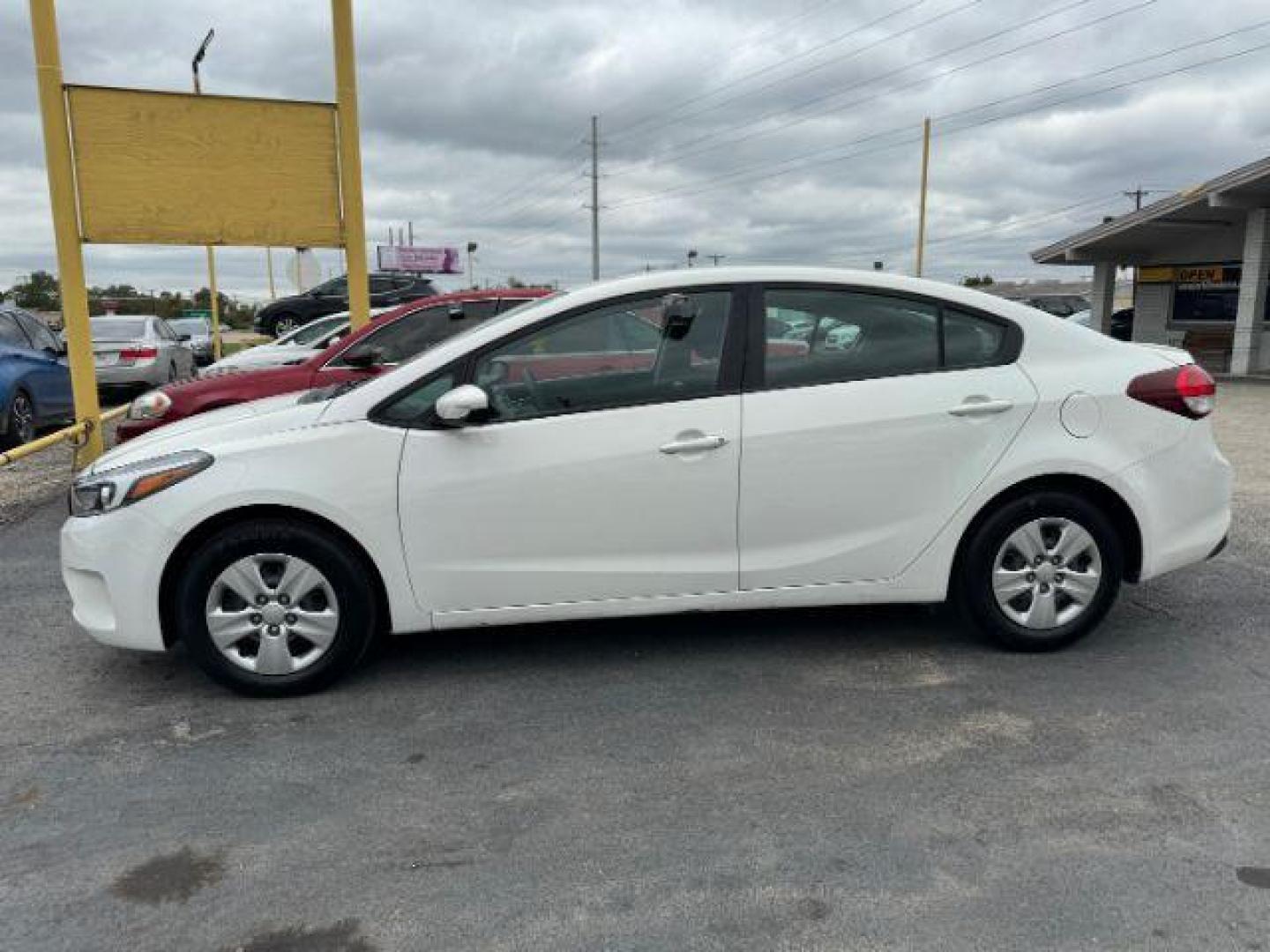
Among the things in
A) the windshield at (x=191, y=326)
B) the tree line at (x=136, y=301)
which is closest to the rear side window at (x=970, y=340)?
the windshield at (x=191, y=326)

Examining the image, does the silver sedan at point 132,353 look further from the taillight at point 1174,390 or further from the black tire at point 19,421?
the taillight at point 1174,390

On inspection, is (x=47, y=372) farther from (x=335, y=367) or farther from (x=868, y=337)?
(x=868, y=337)

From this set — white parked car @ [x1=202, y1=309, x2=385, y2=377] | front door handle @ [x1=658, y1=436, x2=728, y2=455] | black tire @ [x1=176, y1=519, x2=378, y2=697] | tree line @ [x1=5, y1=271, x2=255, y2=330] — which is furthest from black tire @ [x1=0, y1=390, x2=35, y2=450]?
tree line @ [x1=5, y1=271, x2=255, y2=330]

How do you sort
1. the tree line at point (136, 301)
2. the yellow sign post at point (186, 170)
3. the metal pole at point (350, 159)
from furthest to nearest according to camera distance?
the tree line at point (136, 301) < the metal pole at point (350, 159) < the yellow sign post at point (186, 170)

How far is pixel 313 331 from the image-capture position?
Answer: 11391 millimetres

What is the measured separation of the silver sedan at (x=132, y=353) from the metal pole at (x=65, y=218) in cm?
580

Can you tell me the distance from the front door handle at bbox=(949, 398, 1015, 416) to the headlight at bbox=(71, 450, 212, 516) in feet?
9.80

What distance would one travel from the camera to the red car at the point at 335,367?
719 cm

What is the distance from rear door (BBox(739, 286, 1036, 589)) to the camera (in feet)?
13.2

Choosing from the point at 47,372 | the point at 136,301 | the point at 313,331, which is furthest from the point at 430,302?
the point at 136,301

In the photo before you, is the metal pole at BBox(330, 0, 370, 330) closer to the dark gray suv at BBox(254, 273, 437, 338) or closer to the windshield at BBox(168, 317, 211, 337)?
the dark gray suv at BBox(254, 273, 437, 338)

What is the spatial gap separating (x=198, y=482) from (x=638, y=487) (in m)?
1.67

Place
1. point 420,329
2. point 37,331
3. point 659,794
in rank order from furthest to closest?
point 37,331
point 420,329
point 659,794

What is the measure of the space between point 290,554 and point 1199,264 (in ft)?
76.9
